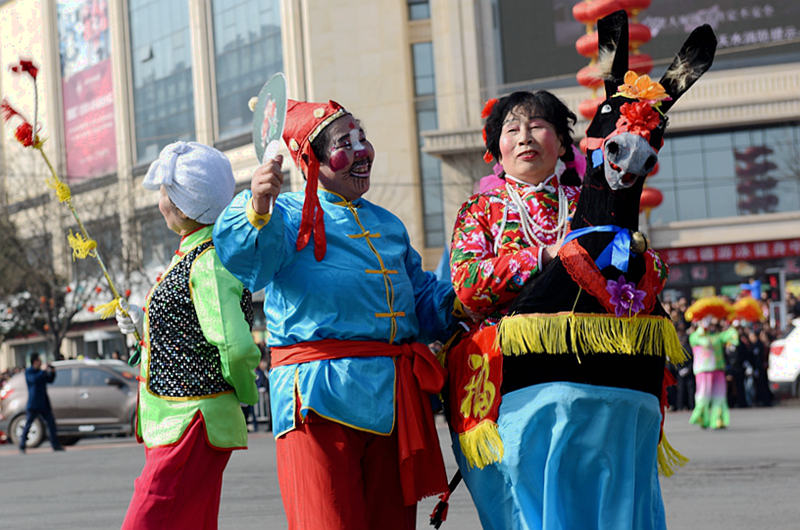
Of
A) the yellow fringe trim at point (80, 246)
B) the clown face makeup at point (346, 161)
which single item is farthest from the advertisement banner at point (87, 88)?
the clown face makeup at point (346, 161)

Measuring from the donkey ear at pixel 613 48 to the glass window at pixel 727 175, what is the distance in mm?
27421

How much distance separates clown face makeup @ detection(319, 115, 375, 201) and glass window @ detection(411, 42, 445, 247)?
2990cm

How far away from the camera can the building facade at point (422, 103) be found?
3038cm

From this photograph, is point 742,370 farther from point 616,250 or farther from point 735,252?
point 616,250

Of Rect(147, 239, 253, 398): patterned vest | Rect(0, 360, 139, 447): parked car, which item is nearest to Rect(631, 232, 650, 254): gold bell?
Rect(147, 239, 253, 398): patterned vest

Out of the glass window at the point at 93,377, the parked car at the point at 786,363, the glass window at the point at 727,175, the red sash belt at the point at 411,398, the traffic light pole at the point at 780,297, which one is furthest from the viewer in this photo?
the glass window at the point at 727,175

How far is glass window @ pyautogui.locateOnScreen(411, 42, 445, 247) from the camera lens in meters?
33.9

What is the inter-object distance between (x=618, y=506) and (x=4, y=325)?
3955cm

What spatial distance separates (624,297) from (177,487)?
1.82 meters

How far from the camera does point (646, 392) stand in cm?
329

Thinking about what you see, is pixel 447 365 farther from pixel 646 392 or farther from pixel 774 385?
pixel 774 385

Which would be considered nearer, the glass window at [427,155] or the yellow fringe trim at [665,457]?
the yellow fringe trim at [665,457]

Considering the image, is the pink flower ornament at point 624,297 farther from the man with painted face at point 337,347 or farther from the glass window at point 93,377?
the glass window at point 93,377

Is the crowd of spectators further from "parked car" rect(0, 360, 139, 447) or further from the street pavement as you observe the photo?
"parked car" rect(0, 360, 139, 447)
